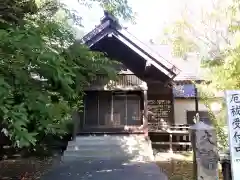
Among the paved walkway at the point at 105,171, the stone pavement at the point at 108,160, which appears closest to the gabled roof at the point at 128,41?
the stone pavement at the point at 108,160

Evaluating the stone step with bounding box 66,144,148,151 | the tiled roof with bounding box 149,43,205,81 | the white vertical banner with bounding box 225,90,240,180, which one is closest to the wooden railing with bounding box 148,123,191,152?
the stone step with bounding box 66,144,148,151

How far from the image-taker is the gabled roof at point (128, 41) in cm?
1482

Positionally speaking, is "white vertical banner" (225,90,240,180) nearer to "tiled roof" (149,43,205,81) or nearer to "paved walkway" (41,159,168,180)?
"paved walkway" (41,159,168,180)

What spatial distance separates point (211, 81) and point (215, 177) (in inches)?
142

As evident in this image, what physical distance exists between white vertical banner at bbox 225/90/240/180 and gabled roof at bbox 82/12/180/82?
31.3ft

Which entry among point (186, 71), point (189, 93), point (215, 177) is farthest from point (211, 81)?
point (186, 71)

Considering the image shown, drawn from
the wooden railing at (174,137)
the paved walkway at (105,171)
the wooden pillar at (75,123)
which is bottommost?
the paved walkway at (105,171)

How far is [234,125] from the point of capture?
517cm

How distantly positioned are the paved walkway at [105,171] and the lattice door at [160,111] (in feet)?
21.1

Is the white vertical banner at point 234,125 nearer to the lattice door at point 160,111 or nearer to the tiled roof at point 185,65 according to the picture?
the lattice door at point 160,111

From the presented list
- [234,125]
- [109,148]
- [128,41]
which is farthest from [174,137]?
[234,125]

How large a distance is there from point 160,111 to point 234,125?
13212 mm

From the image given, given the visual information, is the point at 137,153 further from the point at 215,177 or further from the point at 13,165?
the point at 215,177

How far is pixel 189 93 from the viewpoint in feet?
64.0
